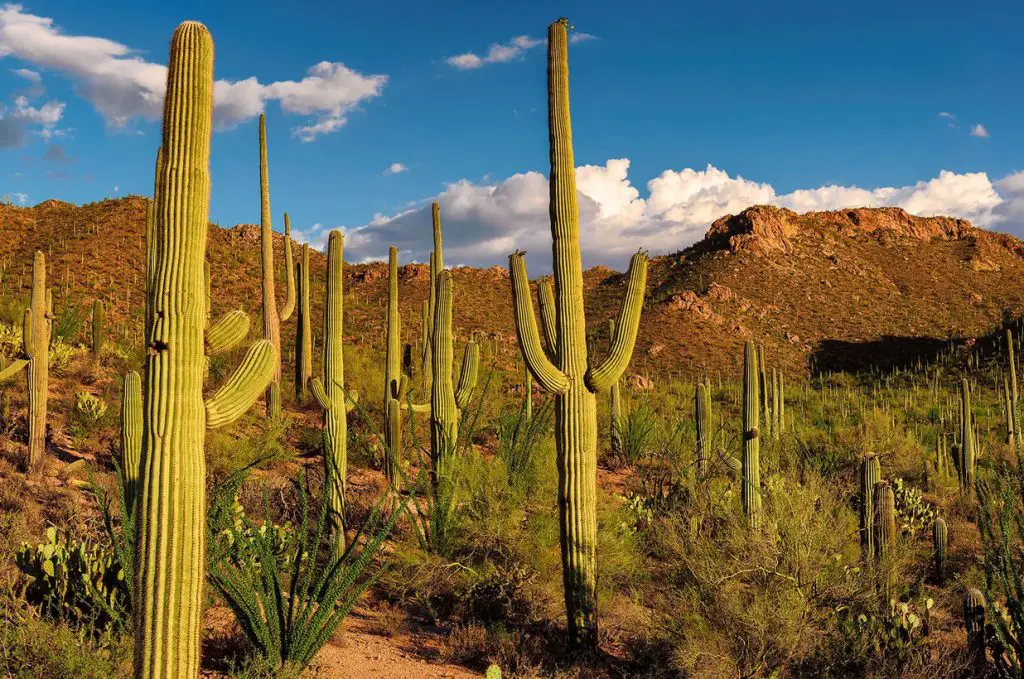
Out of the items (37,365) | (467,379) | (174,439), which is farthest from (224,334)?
(37,365)

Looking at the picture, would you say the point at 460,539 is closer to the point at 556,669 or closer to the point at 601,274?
the point at 556,669

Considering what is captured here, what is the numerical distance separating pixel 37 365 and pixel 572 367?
28.0 ft

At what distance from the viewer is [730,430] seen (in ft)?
67.3

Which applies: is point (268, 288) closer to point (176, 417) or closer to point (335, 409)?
point (335, 409)

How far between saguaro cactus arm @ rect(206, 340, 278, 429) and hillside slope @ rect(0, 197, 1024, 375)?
1792cm

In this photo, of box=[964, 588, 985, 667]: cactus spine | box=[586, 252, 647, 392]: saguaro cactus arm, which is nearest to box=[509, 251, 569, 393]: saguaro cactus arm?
box=[586, 252, 647, 392]: saguaro cactus arm

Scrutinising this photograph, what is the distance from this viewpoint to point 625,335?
24.7ft

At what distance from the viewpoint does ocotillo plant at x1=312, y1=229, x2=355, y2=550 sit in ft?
→ 29.5

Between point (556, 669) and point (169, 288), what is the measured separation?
14.4ft

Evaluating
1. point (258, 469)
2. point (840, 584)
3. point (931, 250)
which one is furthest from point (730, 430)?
point (931, 250)

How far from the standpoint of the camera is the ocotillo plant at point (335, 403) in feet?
29.5

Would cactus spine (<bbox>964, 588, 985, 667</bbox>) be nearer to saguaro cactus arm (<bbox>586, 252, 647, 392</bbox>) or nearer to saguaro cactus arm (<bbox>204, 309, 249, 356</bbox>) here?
saguaro cactus arm (<bbox>586, 252, 647, 392</bbox>)

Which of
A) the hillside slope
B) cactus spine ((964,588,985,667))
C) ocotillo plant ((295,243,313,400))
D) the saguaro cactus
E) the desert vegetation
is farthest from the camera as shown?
the hillside slope

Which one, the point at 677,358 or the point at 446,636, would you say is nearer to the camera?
the point at 446,636
